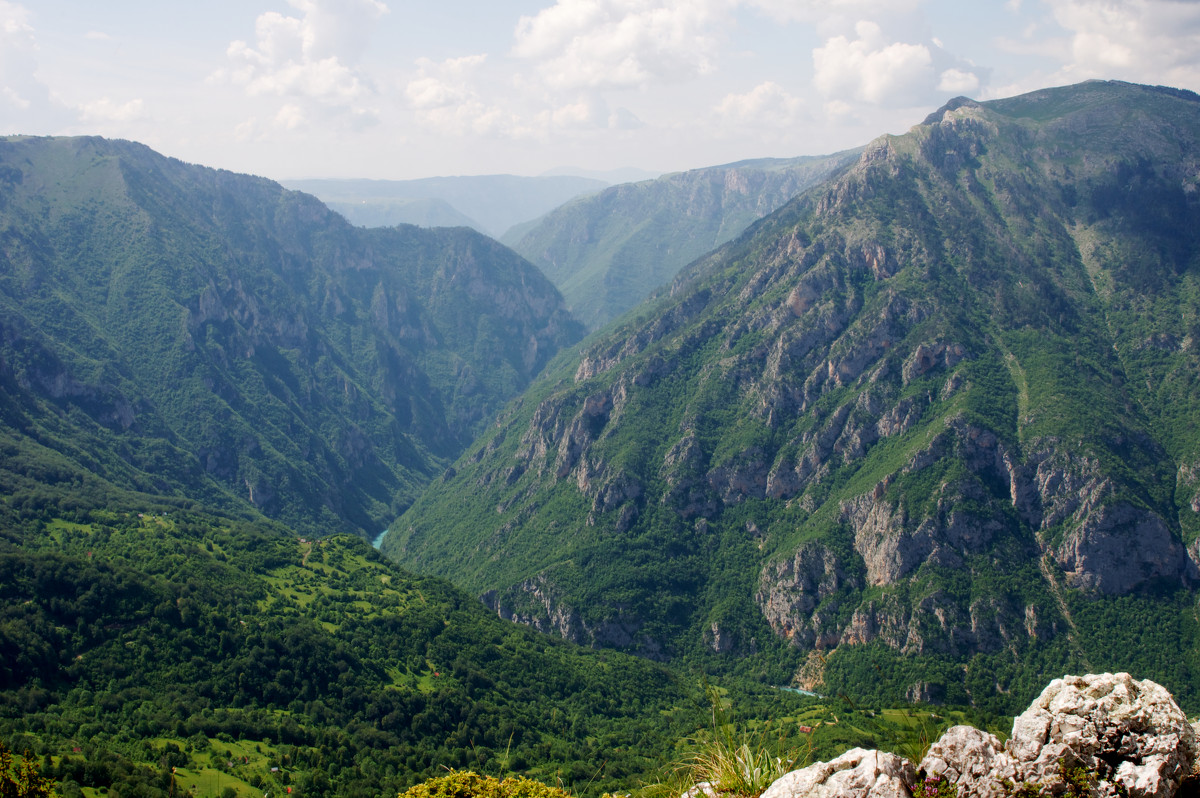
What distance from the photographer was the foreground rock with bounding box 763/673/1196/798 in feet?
78.9

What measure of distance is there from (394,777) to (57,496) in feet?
371

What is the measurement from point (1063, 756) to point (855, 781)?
639 centimetres

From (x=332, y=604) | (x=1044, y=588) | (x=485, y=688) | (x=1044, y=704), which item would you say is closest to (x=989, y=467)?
(x=1044, y=588)

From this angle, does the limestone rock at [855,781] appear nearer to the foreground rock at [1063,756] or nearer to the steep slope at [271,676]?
the foreground rock at [1063,756]

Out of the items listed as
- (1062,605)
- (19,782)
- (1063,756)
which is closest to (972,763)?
(1063,756)

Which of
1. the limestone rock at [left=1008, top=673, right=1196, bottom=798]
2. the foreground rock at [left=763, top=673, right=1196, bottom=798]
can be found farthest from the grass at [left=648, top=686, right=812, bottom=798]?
the limestone rock at [left=1008, top=673, right=1196, bottom=798]

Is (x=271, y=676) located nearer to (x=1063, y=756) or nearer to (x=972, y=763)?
(x=972, y=763)

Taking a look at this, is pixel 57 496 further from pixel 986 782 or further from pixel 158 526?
pixel 986 782

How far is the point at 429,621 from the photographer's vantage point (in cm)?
15662

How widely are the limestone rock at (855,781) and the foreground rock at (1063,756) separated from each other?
0.11 ft

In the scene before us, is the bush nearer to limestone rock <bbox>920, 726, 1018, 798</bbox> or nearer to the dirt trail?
limestone rock <bbox>920, 726, 1018, 798</bbox>

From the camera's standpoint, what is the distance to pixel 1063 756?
24.9 metres

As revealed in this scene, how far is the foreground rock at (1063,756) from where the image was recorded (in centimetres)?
2405

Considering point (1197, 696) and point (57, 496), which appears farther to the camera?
point (57, 496)
